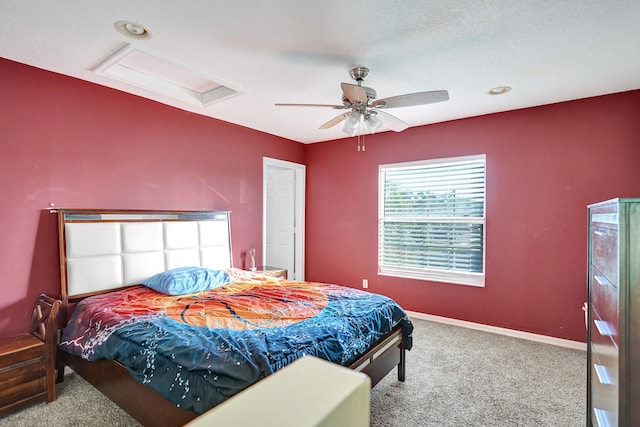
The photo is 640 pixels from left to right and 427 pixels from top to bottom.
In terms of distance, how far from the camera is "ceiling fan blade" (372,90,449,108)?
7.83 feet

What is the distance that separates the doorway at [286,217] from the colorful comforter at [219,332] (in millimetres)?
2449

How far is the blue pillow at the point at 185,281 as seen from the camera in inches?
117

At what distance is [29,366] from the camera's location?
A: 7.58 feet

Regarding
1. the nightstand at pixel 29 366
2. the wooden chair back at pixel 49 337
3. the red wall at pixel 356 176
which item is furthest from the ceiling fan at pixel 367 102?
the nightstand at pixel 29 366

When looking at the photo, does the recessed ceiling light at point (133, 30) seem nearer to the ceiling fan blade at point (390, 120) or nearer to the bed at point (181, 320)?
the bed at point (181, 320)

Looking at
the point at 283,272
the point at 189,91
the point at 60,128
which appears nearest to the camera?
the point at 60,128

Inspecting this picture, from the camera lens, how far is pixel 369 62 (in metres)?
2.62

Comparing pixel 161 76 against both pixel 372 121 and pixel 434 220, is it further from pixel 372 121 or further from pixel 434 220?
pixel 434 220

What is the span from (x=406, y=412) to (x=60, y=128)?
3.59 meters

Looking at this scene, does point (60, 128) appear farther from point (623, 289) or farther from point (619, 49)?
point (619, 49)

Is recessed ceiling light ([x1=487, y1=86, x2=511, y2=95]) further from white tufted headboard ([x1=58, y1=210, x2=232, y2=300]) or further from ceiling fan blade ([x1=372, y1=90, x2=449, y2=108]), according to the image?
white tufted headboard ([x1=58, y1=210, x2=232, y2=300])

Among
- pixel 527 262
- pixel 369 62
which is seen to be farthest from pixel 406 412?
pixel 369 62

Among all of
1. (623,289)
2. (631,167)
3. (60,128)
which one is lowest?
(623,289)

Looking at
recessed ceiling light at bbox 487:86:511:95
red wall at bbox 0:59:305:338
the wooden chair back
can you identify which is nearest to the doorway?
red wall at bbox 0:59:305:338
